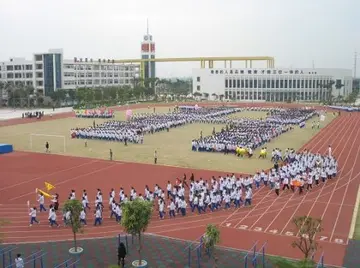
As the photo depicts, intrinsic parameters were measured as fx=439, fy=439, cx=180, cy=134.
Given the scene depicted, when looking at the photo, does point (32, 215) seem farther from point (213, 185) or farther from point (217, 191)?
point (213, 185)

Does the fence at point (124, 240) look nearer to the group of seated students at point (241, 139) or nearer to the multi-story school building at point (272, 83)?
the group of seated students at point (241, 139)

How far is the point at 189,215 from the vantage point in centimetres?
1772

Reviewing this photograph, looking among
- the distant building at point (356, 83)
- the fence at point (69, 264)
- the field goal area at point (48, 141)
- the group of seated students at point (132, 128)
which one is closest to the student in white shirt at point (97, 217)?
the fence at point (69, 264)

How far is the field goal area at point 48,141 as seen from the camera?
33.5 meters

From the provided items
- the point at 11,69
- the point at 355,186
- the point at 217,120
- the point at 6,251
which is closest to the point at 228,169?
the point at 355,186

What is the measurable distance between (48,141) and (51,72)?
43.1m

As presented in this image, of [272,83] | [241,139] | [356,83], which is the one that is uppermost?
[356,83]

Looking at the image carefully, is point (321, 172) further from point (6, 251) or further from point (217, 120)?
point (217, 120)

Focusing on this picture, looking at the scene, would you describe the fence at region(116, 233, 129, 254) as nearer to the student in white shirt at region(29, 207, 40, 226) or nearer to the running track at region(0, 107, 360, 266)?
the running track at region(0, 107, 360, 266)

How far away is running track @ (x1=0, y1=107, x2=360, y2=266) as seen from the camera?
14.9 m

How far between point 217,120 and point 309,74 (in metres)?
48.3

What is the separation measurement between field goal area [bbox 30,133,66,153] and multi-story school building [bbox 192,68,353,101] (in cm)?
6008

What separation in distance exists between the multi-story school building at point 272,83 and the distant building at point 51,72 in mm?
26073

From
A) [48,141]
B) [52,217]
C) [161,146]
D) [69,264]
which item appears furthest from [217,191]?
[48,141]
